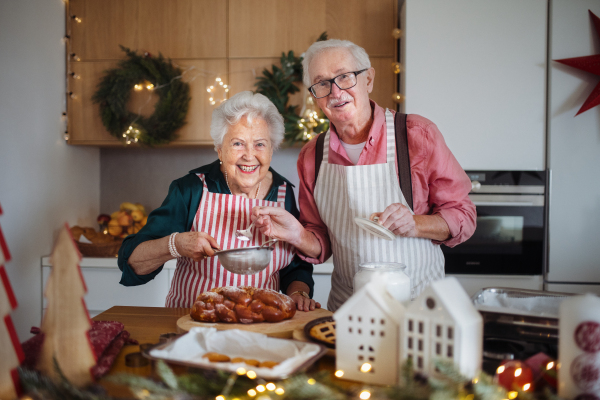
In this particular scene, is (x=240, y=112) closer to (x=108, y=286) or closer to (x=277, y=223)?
(x=277, y=223)

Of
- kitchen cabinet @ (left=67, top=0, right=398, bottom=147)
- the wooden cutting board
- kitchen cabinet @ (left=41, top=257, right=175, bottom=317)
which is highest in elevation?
kitchen cabinet @ (left=67, top=0, right=398, bottom=147)

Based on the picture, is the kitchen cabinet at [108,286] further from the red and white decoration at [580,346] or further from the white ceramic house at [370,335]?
the red and white decoration at [580,346]

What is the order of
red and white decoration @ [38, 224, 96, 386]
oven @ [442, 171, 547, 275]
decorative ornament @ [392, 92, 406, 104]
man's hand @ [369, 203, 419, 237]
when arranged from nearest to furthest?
1. red and white decoration @ [38, 224, 96, 386]
2. man's hand @ [369, 203, 419, 237]
3. oven @ [442, 171, 547, 275]
4. decorative ornament @ [392, 92, 406, 104]

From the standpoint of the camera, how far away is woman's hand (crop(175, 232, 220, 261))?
135 centimetres

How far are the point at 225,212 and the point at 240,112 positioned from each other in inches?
13.8

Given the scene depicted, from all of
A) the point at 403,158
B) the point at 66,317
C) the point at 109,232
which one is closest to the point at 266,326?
the point at 66,317

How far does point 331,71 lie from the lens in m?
1.47

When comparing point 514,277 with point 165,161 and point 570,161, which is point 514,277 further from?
point 165,161

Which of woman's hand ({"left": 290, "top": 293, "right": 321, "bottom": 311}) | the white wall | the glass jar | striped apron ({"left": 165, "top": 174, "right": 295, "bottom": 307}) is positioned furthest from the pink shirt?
the white wall

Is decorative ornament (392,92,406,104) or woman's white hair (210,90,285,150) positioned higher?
decorative ornament (392,92,406,104)

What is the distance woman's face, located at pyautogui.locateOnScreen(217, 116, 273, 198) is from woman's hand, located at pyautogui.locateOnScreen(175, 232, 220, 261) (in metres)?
0.27

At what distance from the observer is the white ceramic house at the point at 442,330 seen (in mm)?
675

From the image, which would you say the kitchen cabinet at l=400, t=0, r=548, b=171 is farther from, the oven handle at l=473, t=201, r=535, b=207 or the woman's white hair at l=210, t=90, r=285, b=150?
the woman's white hair at l=210, t=90, r=285, b=150

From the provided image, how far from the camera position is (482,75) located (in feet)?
8.00
